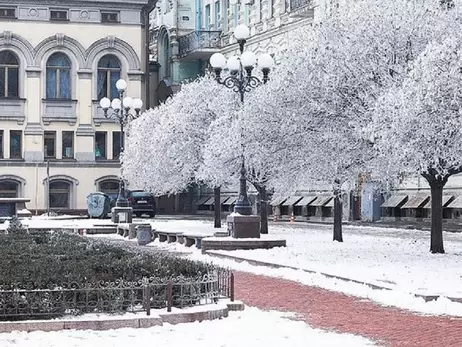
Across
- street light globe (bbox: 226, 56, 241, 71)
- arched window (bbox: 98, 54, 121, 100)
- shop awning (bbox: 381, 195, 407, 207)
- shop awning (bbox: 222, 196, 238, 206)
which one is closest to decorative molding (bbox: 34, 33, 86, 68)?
arched window (bbox: 98, 54, 121, 100)

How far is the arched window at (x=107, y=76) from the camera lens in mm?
62875

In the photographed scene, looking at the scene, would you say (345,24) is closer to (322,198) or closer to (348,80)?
(348,80)

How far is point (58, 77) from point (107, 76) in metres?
2.94

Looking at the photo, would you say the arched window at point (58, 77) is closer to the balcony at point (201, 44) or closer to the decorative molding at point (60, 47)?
the decorative molding at point (60, 47)

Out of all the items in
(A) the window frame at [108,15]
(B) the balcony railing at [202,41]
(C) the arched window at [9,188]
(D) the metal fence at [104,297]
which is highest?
(A) the window frame at [108,15]

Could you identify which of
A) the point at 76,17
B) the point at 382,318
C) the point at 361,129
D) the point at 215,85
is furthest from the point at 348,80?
the point at 76,17

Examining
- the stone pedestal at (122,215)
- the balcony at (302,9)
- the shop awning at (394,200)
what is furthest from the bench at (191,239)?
the balcony at (302,9)

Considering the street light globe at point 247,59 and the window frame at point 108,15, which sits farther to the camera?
the window frame at point 108,15

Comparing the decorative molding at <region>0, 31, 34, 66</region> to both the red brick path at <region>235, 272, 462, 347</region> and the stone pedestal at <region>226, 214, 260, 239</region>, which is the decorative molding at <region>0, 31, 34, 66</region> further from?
the red brick path at <region>235, 272, 462, 347</region>

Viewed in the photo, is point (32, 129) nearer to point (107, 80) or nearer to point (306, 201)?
point (107, 80)

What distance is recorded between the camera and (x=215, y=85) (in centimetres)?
4000

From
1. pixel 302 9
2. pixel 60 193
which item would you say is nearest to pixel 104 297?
pixel 302 9

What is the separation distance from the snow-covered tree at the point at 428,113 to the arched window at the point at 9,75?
42.2m

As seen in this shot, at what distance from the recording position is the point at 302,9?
171 ft
